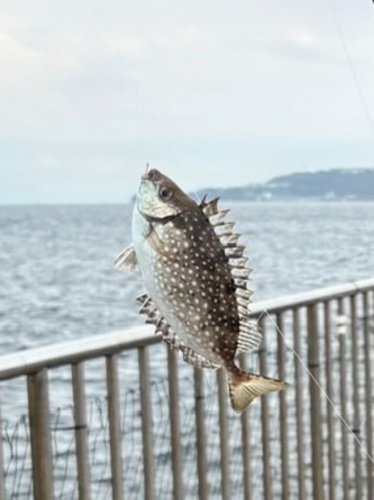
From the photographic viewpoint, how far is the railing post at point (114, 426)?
171 centimetres

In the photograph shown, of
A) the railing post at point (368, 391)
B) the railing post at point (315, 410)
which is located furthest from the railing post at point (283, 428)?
the railing post at point (368, 391)

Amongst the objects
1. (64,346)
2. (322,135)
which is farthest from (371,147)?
(64,346)

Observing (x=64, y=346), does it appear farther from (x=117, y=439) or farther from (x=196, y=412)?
(x=196, y=412)

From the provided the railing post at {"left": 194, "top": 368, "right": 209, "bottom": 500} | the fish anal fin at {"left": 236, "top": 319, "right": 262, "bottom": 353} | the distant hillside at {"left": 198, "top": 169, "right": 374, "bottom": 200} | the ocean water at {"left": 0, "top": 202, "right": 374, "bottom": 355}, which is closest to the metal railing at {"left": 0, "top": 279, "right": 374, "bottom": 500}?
the railing post at {"left": 194, "top": 368, "right": 209, "bottom": 500}

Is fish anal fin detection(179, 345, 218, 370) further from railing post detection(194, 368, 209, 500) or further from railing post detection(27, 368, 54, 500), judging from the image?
railing post detection(194, 368, 209, 500)

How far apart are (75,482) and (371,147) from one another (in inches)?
32.9

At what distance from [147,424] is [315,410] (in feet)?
2.06

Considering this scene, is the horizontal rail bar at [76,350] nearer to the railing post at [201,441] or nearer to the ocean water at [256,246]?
the ocean water at [256,246]

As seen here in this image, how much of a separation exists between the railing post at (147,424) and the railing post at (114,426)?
0.22 ft

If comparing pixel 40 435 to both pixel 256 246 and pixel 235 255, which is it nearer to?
pixel 256 246

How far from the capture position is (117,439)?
175cm

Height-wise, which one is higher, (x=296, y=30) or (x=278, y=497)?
(x=296, y=30)

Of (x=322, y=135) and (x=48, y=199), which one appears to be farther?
(x=322, y=135)

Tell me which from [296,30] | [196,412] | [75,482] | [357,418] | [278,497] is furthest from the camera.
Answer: [357,418]
